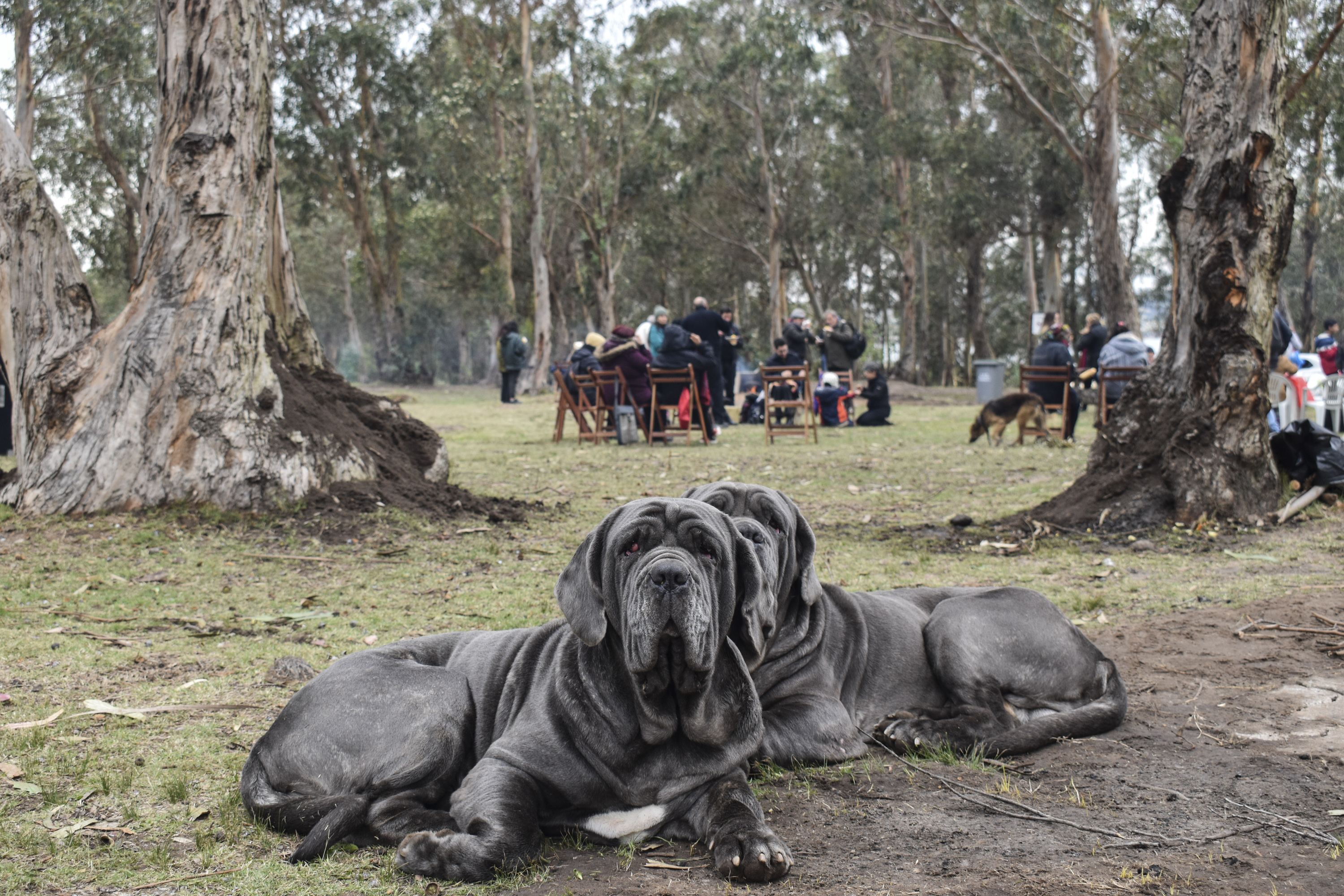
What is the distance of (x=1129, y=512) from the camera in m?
9.22

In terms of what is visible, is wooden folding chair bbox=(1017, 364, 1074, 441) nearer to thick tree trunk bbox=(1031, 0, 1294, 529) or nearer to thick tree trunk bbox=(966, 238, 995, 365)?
thick tree trunk bbox=(1031, 0, 1294, 529)

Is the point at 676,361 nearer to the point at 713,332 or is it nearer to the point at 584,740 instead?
the point at 713,332

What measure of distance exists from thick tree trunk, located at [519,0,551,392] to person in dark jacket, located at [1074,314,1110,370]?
1784 cm

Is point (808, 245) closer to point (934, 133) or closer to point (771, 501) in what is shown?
point (934, 133)

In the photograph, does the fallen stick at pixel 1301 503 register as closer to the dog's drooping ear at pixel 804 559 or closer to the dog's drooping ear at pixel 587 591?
the dog's drooping ear at pixel 804 559

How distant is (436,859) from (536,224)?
107ft

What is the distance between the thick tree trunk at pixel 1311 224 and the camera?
1347 inches

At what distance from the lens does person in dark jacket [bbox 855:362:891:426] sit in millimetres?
21391

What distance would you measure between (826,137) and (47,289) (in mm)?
39512

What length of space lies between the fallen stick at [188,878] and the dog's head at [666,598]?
3.99 feet

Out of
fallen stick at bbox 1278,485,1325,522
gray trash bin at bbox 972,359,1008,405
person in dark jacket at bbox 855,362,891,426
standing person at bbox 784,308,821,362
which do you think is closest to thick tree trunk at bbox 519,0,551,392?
standing person at bbox 784,308,821,362

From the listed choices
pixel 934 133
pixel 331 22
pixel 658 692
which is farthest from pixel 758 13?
pixel 658 692

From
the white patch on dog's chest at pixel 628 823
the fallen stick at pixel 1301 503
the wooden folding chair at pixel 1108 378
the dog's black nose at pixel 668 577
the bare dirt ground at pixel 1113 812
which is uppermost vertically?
the wooden folding chair at pixel 1108 378

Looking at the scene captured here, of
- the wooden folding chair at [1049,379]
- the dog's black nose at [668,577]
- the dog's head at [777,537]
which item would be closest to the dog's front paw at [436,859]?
the dog's black nose at [668,577]
